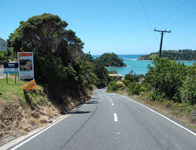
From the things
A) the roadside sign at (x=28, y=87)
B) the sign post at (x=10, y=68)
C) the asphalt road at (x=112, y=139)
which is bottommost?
the asphalt road at (x=112, y=139)

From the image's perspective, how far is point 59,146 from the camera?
617cm

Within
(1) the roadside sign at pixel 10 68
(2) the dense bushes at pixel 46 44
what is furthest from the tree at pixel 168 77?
(1) the roadside sign at pixel 10 68

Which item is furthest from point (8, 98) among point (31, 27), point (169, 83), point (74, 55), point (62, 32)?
point (169, 83)

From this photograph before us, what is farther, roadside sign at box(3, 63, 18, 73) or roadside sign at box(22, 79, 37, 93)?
roadside sign at box(3, 63, 18, 73)

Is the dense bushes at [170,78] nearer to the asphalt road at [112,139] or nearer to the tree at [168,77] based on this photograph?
the tree at [168,77]

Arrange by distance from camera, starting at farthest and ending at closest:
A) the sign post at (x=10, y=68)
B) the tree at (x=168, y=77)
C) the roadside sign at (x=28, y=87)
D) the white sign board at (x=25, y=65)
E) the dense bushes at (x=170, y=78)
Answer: the tree at (x=168, y=77), the dense bushes at (x=170, y=78), the white sign board at (x=25, y=65), the sign post at (x=10, y=68), the roadside sign at (x=28, y=87)

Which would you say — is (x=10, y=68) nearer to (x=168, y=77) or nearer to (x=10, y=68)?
(x=10, y=68)

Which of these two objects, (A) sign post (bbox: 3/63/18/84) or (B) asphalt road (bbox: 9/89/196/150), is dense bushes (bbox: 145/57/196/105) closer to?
(B) asphalt road (bbox: 9/89/196/150)

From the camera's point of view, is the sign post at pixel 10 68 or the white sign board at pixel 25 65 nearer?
the sign post at pixel 10 68

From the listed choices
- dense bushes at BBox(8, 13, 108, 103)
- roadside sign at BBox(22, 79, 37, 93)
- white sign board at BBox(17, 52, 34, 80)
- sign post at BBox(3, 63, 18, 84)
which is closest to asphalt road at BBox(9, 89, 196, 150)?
roadside sign at BBox(22, 79, 37, 93)

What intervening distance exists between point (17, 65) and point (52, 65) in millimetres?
5897

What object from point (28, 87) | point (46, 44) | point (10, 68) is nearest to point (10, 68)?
point (10, 68)

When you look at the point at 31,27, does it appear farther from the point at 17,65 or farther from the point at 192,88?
the point at 192,88

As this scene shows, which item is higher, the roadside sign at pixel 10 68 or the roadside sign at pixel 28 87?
the roadside sign at pixel 10 68
